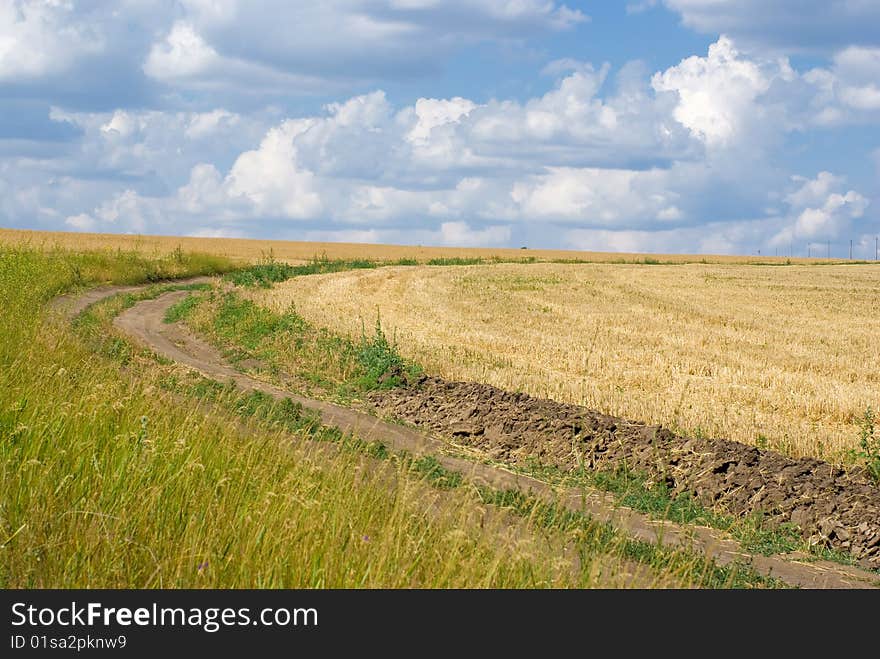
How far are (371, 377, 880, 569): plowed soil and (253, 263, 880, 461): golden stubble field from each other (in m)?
1.14

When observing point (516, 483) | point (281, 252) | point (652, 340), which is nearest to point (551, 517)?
point (516, 483)

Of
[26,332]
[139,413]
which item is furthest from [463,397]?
[139,413]

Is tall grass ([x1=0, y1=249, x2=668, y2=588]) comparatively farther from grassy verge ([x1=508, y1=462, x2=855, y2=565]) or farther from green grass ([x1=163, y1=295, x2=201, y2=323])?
green grass ([x1=163, y1=295, x2=201, y2=323])

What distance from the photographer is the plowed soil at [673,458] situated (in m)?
10.9

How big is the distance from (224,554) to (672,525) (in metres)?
6.61

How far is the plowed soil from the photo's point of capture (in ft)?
35.8

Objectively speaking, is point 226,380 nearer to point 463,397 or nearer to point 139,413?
point 463,397

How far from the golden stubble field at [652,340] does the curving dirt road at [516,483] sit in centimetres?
304

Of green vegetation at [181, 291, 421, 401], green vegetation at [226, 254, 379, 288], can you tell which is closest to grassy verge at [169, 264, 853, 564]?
green vegetation at [181, 291, 421, 401]

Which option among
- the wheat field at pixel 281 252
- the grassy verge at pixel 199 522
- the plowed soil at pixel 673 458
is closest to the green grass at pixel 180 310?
the plowed soil at pixel 673 458

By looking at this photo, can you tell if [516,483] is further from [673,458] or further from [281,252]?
[281,252]

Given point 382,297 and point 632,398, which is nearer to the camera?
point 632,398

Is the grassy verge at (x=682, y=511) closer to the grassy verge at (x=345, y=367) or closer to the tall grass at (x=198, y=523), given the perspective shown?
the grassy verge at (x=345, y=367)

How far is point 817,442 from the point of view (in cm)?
1388
